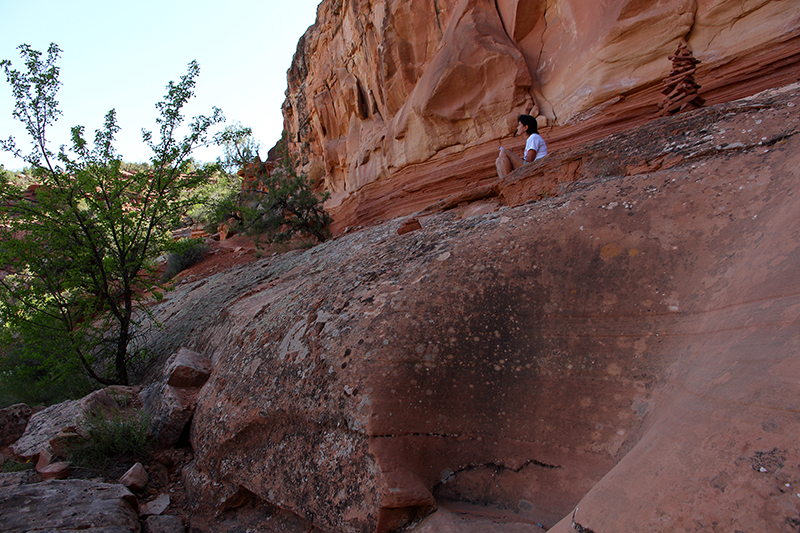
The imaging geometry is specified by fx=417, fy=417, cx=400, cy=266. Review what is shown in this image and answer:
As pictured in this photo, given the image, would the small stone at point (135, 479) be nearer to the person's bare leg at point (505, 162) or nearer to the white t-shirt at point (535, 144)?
the person's bare leg at point (505, 162)

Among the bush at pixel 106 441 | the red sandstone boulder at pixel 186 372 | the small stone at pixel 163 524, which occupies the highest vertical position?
the red sandstone boulder at pixel 186 372

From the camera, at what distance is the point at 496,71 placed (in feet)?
36.6

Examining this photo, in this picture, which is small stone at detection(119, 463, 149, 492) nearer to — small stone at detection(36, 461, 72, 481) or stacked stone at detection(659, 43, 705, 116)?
small stone at detection(36, 461, 72, 481)

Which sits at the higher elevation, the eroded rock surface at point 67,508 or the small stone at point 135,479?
the eroded rock surface at point 67,508

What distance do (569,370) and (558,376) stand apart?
69 mm

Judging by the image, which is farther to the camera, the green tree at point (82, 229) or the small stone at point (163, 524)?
the green tree at point (82, 229)

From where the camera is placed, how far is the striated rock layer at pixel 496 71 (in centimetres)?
770

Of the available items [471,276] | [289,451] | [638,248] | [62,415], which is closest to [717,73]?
[638,248]

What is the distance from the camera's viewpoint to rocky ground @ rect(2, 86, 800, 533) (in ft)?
4.82

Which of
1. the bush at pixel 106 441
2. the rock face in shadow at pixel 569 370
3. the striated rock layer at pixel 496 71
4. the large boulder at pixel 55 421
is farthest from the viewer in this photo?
the striated rock layer at pixel 496 71

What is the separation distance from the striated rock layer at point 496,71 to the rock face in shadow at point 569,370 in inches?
236

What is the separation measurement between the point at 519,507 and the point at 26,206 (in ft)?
22.0

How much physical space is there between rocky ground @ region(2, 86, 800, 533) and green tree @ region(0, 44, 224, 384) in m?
2.50

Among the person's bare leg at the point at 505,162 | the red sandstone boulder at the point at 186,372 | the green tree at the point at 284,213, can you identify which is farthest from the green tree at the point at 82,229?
the green tree at the point at 284,213
